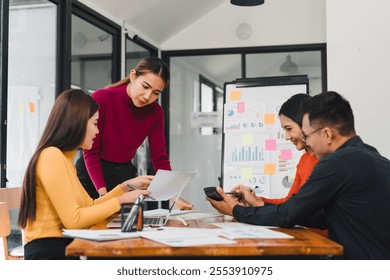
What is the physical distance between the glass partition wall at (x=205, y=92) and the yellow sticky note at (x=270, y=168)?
1.81 metres

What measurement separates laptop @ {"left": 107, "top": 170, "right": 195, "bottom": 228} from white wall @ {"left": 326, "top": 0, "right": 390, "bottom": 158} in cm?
260

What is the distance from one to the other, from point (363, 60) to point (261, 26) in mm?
1914

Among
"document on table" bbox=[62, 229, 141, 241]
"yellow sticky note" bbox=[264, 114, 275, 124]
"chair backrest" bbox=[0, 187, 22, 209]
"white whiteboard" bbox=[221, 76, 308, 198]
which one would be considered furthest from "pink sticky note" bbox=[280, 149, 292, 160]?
"document on table" bbox=[62, 229, 141, 241]

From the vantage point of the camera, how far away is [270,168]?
447 centimetres

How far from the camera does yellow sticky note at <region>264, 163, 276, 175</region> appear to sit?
446 cm

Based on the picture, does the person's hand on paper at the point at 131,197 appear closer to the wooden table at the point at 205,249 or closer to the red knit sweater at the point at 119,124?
A: the wooden table at the point at 205,249

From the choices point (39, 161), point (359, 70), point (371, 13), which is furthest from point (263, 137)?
point (39, 161)

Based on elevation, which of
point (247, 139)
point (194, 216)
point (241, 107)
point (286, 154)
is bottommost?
point (194, 216)

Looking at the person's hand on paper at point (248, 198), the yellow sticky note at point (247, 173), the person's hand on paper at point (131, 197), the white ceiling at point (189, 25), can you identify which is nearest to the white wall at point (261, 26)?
the white ceiling at point (189, 25)

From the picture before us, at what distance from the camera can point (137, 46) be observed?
5852mm

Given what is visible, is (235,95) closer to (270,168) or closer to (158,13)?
(270,168)

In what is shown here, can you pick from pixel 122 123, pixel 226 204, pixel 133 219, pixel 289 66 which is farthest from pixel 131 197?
pixel 289 66

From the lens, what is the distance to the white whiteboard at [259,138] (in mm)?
4445

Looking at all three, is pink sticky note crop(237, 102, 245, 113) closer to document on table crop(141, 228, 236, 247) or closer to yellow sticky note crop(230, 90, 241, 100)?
yellow sticky note crop(230, 90, 241, 100)
